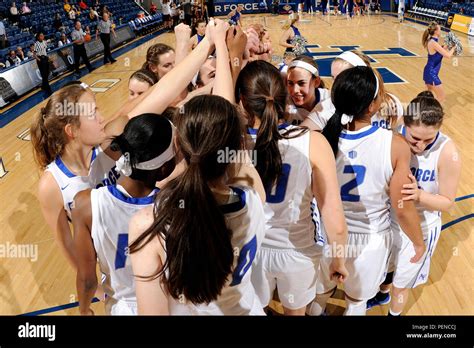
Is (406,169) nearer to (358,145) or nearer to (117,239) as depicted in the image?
(358,145)

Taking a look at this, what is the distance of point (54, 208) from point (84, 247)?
68 cm

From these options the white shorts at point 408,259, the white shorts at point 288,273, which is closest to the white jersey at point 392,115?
the white shorts at point 408,259

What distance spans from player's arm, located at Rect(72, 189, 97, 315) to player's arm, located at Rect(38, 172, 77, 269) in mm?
488

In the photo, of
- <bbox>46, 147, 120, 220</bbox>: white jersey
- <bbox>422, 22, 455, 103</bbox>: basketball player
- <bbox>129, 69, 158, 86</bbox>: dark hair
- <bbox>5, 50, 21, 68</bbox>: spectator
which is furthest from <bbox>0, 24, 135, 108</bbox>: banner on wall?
<bbox>422, 22, 455, 103</bbox>: basketball player

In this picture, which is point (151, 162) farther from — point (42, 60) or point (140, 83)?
point (42, 60)

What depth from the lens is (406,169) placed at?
207 cm

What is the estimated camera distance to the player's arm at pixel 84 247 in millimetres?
1633

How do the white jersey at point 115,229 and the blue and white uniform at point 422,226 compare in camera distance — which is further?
the blue and white uniform at point 422,226

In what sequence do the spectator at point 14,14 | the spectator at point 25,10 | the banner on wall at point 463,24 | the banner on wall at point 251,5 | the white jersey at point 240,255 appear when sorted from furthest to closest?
1. the banner on wall at point 251,5
2. the banner on wall at point 463,24
3. the spectator at point 25,10
4. the spectator at point 14,14
5. the white jersey at point 240,255

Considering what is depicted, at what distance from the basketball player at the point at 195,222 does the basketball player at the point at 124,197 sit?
0.17m

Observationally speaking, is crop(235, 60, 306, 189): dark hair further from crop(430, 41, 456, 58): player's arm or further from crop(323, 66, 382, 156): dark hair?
crop(430, 41, 456, 58): player's arm

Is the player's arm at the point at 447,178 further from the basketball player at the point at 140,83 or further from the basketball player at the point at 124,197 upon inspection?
the basketball player at the point at 140,83

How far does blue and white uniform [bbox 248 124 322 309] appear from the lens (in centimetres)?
206
